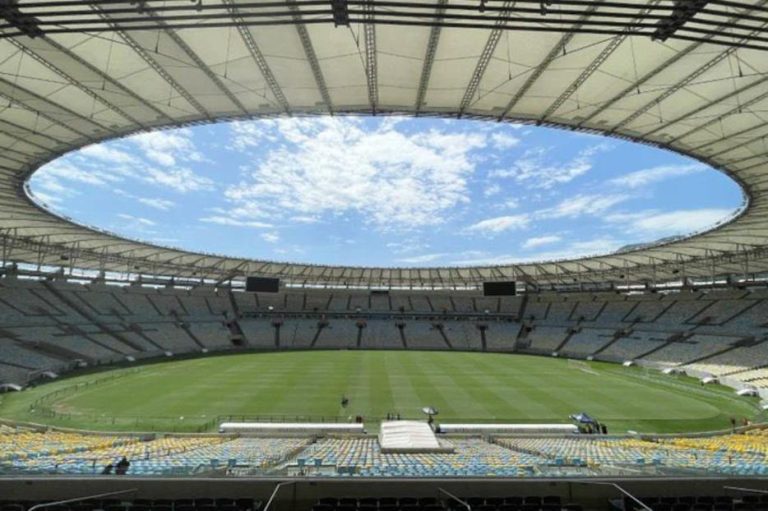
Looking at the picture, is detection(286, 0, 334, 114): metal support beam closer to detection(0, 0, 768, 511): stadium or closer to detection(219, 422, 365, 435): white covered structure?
detection(0, 0, 768, 511): stadium

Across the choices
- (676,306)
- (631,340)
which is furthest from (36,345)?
(676,306)

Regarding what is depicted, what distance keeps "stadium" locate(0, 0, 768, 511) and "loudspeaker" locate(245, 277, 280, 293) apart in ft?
16.9

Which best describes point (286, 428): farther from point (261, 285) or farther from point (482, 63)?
point (261, 285)

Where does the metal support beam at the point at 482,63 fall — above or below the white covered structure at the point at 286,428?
above

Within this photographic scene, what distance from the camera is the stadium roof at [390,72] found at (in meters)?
12.8

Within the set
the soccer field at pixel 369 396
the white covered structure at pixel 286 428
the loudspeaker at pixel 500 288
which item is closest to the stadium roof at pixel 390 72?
the soccer field at pixel 369 396

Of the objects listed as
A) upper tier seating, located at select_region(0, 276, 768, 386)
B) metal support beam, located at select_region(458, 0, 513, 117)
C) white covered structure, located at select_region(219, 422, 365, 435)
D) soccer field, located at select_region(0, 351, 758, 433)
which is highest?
metal support beam, located at select_region(458, 0, 513, 117)

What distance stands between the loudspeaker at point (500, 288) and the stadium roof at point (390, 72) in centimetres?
3828

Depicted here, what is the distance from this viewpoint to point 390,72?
16.3 metres

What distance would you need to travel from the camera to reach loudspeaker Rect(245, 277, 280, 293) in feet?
208

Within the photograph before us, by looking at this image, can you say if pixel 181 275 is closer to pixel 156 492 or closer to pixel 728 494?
pixel 156 492

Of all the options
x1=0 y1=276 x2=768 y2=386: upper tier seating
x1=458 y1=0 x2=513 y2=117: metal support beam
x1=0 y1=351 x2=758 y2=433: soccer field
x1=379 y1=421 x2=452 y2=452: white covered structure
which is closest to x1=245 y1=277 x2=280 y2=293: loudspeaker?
x1=0 y1=276 x2=768 y2=386: upper tier seating

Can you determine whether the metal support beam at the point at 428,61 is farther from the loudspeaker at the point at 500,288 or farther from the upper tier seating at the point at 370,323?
the loudspeaker at the point at 500,288

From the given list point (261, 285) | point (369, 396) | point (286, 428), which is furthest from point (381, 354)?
point (286, 428)
